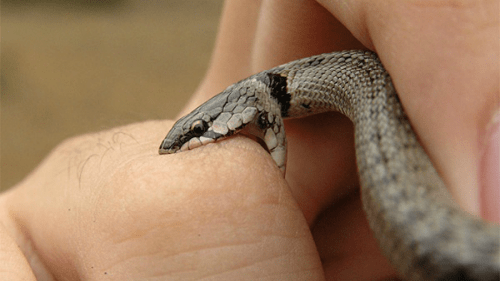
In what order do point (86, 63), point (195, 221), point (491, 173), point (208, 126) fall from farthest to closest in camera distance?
point (86, 63) < point (208, 126) < point (195, 221) < point (491, 173)

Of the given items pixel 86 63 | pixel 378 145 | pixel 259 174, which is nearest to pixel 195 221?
pixel 259 174

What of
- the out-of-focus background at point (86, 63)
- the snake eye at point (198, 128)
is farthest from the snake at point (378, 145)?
the out-of-focus background at point (86, 63)

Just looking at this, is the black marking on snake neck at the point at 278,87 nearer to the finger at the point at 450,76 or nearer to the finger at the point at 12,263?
the finger at the point at 450,76

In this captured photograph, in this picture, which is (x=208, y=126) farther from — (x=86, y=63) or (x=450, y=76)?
(x=86, y=63)

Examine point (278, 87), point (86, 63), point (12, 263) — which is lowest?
point (86, 63)

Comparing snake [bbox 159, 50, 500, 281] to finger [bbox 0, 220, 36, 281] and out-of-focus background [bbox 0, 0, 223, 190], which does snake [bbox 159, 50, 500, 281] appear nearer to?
finger [bbox 0, 220, 36, 281]

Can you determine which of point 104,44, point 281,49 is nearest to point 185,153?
point 281,49
